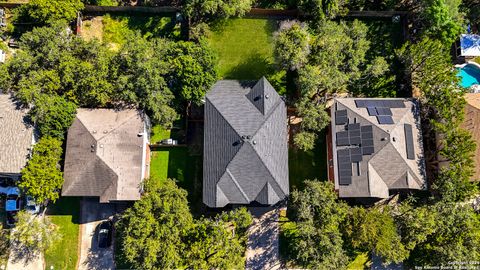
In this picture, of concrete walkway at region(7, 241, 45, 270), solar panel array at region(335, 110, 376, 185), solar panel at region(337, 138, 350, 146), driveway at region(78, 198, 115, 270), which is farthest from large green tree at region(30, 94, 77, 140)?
solar panel array at region(335, 110, 376, 185)

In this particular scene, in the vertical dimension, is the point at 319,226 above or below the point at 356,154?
below

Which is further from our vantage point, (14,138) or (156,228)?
(14,138)

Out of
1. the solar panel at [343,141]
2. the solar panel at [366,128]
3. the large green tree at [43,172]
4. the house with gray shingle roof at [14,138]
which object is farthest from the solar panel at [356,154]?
the house with gray shingle roof at [14,138]

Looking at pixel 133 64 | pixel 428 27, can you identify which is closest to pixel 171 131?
pixel 133 64

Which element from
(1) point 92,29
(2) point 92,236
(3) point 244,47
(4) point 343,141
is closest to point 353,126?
(4) point 343,141

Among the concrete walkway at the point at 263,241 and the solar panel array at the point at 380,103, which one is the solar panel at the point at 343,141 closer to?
the solar panel array at the point at 380,103

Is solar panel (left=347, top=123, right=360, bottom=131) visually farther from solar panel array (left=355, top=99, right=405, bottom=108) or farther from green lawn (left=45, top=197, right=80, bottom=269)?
green lawn (left=45, top=197, right=80, bottom=269)

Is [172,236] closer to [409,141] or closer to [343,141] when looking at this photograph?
[343,141]

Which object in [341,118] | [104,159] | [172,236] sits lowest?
[172,236]
